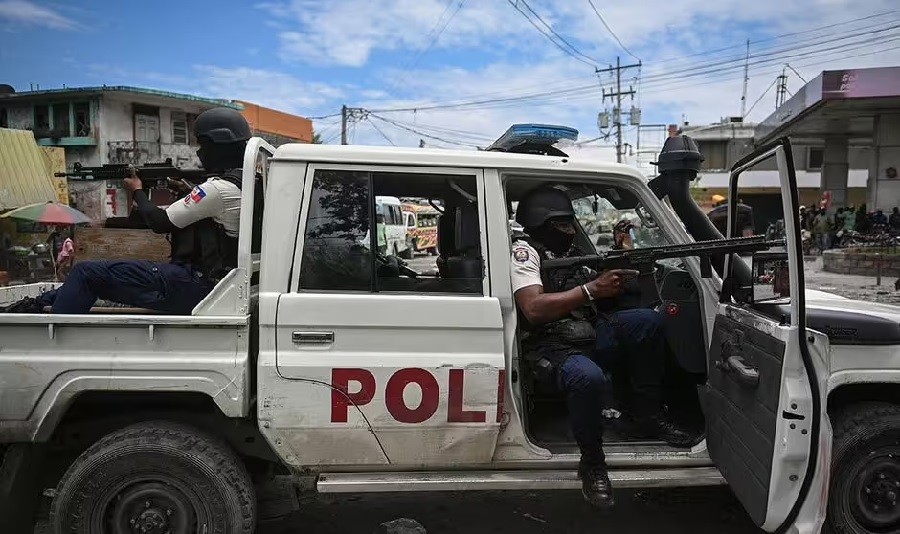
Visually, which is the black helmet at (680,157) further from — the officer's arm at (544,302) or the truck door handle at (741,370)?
the truck door handle at (741,370)

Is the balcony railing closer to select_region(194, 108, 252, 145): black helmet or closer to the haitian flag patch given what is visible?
select_region(194, 108, 252, 145): black helmet

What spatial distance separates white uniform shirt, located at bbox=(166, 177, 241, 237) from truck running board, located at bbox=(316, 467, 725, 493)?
135cm

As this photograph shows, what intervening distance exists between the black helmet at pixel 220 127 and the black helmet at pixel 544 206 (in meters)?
1.56

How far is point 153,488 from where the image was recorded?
8.79ft

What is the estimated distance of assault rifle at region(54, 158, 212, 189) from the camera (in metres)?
3.41

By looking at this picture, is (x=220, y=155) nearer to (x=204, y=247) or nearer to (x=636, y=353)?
(x=204, y=247)

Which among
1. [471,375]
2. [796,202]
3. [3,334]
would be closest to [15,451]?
[3,334]

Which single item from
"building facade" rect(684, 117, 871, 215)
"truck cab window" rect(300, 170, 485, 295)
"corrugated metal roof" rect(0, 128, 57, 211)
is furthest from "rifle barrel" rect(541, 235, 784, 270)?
"building facade" rect(684, 117, 871, 215)

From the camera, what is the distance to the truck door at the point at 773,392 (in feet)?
7.95

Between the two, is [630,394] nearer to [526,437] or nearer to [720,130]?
[526,437]

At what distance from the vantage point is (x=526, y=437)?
2.91 metres

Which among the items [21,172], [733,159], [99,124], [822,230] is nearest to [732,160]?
[733,159]

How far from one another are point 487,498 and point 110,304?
2.44 meters

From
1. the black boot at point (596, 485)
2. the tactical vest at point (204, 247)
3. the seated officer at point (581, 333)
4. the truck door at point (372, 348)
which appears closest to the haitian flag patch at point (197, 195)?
the tactical vest at point (204, 247)
